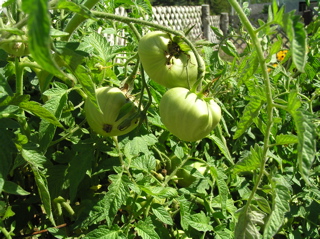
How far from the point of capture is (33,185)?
114 cm

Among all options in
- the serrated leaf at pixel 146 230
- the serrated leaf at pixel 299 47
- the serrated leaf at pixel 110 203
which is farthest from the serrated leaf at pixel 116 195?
the serrated leaf at pixel 299 47

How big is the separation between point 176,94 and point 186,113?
1.5 inches

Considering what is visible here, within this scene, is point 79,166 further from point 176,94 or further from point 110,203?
point 176,94

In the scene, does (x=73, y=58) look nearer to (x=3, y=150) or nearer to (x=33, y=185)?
(x=3, y=150)

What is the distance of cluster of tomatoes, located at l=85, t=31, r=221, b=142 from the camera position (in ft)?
2.20

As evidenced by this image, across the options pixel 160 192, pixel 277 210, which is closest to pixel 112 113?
pixel 160 192

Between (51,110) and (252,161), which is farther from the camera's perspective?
(51,110)

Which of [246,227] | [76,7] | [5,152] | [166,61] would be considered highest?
[76,7]

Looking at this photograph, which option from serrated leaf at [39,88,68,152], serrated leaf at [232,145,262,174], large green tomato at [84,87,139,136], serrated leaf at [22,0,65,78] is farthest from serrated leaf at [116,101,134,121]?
serrated leaf at [22,0,65,78]

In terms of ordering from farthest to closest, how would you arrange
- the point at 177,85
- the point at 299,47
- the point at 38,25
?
the point at 177,85 → the point at 299,47 → the point at 38,25

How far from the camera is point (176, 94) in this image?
0.67 meters

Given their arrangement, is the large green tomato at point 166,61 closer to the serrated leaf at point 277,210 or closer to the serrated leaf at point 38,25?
the serrated leaf at point 277,210

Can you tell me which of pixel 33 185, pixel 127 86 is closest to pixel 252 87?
pixel 127 86

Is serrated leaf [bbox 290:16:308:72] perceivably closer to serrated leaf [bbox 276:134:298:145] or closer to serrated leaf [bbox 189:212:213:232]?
serrated leaf [bbox 276:134:298:145]
